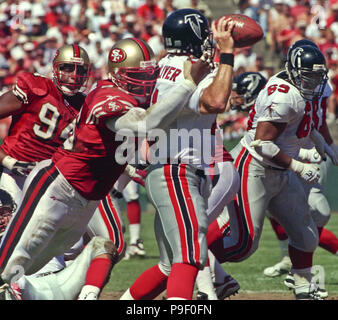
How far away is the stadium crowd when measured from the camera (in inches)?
618

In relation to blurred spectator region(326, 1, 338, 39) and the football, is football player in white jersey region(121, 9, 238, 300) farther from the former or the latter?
blurred spectator region(326, 1, 338, 39)

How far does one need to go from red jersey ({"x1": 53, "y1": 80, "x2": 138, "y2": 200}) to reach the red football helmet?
0.31 ft

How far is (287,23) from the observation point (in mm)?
16469

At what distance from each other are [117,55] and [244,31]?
0.83m

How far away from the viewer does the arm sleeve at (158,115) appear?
4.67 meters

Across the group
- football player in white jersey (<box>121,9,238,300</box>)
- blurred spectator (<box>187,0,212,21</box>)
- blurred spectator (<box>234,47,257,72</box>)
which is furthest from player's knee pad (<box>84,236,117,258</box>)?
blurred spectator (<box>187,0,212,21</box>)

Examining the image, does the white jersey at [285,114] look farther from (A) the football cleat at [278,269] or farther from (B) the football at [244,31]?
(A) the football cleat at [278,269]

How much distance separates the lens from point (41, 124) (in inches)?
238

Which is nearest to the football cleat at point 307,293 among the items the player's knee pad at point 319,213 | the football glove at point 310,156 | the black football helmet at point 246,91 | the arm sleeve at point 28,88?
the football glove at point 310,156

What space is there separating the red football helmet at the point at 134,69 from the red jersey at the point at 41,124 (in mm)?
1018

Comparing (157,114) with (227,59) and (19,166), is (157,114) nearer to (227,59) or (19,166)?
(227,59)

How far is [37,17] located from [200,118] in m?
13.7

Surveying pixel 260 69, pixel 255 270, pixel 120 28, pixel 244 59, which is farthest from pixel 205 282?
pixel 120 28
